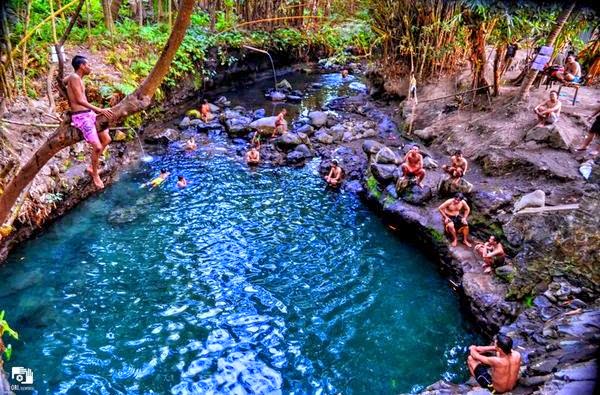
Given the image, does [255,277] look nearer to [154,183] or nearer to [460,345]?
[460,345]

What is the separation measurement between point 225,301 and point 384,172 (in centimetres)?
655

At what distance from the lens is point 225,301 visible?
350 inches

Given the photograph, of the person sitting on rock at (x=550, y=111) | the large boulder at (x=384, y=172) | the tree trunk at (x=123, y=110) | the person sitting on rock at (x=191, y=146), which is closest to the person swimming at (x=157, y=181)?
the person sitting on rock at (x=191, y=146)

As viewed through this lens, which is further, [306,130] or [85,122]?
[306,130]

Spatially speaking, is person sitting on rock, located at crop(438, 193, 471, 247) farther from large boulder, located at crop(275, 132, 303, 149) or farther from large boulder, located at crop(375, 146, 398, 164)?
large boulder, located at crop(275, 132, 303, 149)

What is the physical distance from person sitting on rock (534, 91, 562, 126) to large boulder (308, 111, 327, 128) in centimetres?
878

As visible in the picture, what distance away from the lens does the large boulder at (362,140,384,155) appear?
15109mm

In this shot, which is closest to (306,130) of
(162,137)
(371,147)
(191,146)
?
(371,147)

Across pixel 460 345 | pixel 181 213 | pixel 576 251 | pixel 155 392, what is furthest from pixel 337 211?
pixel 155 392

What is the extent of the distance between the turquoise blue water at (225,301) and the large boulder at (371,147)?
123 inches

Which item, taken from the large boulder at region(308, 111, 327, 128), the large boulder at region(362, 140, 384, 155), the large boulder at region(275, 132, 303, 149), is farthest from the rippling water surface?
the large boulder at region(308, 111, 327, 128)

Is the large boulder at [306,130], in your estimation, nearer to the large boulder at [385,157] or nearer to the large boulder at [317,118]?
the large boulder at [317,118]

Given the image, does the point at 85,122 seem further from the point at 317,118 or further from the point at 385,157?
the point at 317,118

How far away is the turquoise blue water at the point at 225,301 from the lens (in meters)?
7.28
